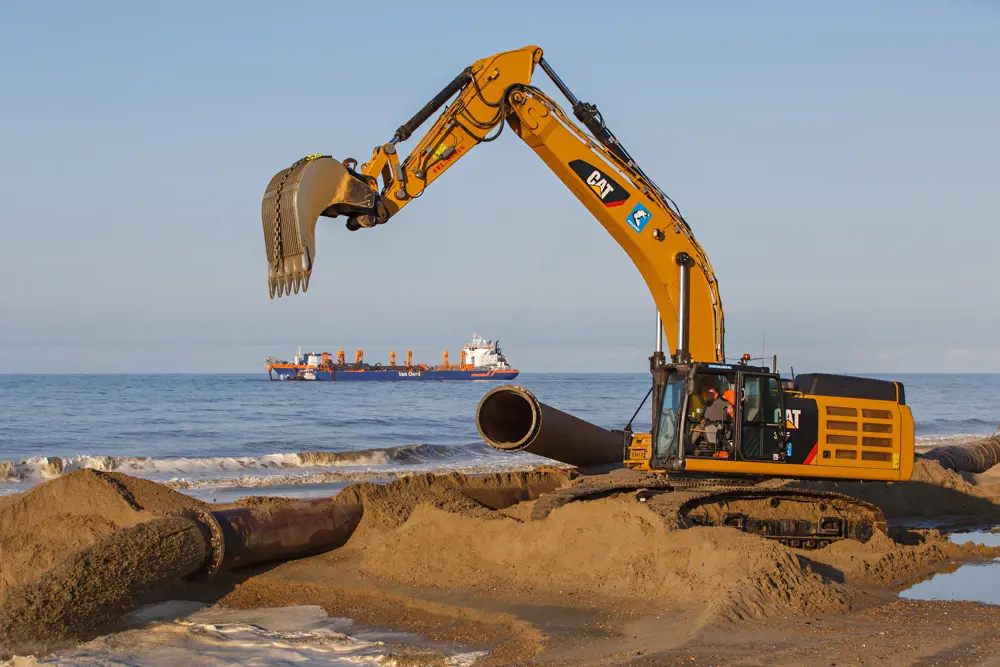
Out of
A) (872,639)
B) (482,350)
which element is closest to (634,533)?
(872,639)

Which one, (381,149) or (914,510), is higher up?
(381,149)

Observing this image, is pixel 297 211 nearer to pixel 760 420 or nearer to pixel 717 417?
pixel 717 417

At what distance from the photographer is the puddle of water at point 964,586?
1056cm

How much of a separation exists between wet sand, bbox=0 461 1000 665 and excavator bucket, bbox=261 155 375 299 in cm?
303

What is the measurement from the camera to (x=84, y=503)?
1266cm

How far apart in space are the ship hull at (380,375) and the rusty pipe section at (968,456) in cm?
8513

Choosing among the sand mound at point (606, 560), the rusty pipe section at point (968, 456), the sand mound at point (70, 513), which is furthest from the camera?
the rusty pipe section at point (968, 456)

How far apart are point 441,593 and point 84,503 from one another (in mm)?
4922

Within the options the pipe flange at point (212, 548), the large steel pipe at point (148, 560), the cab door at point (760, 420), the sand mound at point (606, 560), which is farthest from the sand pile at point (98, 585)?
the cab door at point (760, 420)

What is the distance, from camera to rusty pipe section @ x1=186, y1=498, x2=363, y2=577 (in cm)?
1105

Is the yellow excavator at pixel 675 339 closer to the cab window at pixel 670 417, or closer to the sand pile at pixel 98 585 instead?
the cab window at pixel 670 417

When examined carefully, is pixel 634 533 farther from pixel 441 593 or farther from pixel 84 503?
pixel 84 503

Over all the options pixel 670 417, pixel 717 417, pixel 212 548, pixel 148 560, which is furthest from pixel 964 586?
pixel 148 560

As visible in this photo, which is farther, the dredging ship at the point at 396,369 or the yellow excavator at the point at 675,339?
the dredging ship at the point at 396,369
